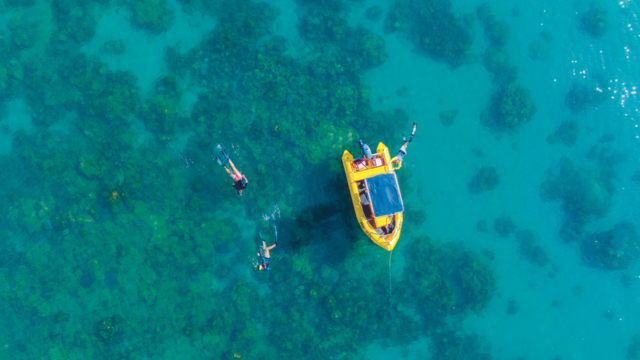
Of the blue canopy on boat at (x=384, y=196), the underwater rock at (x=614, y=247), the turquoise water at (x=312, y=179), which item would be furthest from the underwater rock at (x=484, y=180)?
the underwater rock at (x=614, y=247)

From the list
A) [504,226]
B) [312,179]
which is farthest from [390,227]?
[504,226]

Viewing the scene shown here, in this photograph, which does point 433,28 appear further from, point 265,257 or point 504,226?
point 265,257

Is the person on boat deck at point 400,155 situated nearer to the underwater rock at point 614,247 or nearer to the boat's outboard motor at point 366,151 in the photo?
the boat's outboard motor at point 366,151

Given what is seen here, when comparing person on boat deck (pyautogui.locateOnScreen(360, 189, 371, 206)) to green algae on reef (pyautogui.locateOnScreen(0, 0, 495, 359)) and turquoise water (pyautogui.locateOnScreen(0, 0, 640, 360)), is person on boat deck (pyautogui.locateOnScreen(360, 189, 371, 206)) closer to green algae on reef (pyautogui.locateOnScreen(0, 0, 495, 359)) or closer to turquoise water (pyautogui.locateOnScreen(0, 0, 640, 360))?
turquoise water (pyautogui.locateOnScreen(0, 0, 640, 360))

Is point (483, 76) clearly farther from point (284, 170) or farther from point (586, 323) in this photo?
point (586, 323)

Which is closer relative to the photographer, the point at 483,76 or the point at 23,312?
the point at 23,312

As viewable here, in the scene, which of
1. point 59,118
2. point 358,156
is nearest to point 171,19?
point 59,118

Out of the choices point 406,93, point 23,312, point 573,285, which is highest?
point 406,93

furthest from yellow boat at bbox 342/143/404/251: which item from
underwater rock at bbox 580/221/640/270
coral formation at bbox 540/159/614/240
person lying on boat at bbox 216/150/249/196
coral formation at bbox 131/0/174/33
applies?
coral formation at bbox 131/0/174/33
